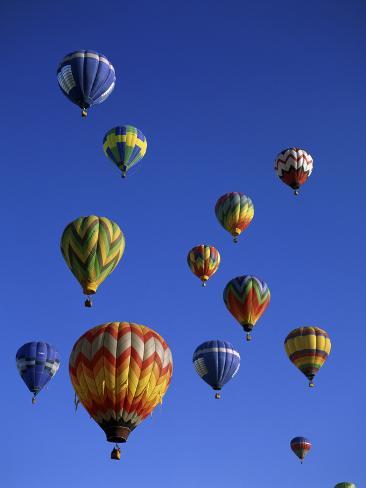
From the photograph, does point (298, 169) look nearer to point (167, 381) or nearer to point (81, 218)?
point (81, 218)

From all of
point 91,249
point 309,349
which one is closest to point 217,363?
point 309,349

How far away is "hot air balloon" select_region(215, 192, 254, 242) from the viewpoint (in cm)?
4225

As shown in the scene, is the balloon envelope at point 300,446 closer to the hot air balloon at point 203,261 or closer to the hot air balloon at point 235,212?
the hot air balloon at point 203,261

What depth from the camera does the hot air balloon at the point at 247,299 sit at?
3782cm

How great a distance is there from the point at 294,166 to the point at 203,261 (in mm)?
7607

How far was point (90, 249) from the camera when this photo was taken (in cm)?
2942

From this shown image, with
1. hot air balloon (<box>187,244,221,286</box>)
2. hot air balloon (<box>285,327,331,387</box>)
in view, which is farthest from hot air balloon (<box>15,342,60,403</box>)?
hot air balloon (<box>285,327,331,387</box>)

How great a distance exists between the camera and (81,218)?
3033 cm

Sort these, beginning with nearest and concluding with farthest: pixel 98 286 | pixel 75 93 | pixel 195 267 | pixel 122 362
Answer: pixel 122 362, pixel 98 286, pixel 75 93, pixel 195 267

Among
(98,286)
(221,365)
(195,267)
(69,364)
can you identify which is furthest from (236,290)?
(69,364)

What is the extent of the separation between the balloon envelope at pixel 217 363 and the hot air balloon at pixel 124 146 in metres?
9.03

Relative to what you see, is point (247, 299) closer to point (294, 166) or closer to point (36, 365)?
point (294, 166)

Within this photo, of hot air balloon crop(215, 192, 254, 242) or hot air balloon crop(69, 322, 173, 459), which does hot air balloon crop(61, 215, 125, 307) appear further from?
hot air balloon crop(215, 192, 254, 242)

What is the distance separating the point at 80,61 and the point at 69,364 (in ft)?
43.2
